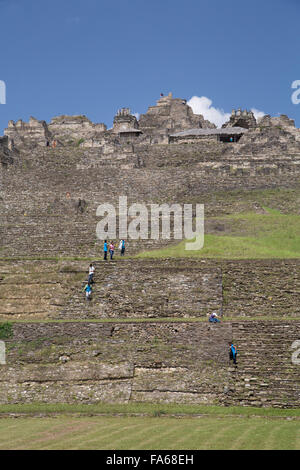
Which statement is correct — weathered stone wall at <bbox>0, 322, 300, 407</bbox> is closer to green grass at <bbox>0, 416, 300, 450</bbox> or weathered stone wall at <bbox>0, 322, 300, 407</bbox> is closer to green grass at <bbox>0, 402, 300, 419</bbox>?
green grass at <bbox>0, 402, 300, 419</bbox>

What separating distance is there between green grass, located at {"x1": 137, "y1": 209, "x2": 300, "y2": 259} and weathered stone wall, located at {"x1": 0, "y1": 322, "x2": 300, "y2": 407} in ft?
20.7

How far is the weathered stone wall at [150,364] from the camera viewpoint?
1384cm

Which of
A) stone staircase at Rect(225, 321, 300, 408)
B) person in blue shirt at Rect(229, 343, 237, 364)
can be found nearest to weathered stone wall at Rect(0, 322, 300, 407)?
stone staircase at Rect(225, 321, 300, 408)

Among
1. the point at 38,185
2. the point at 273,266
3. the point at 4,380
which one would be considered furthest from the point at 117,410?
the point at 38,185

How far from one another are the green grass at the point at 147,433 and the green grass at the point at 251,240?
410 inches

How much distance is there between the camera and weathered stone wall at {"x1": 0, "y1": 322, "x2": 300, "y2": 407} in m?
13.8

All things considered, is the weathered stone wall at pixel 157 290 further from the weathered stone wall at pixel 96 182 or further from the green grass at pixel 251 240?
the weathered stone wall at pixel 96 182

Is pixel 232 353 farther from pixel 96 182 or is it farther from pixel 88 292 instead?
pixel 96 182

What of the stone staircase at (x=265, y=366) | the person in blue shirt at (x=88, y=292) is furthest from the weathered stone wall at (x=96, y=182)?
the stone staircase at (x=265, y=366)

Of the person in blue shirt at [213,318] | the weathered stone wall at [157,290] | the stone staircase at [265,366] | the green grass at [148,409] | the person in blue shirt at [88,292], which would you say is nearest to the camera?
the green grass at [148,409]

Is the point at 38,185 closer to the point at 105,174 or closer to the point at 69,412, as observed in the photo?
the point at 105,174

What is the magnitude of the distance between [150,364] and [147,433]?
189 inches

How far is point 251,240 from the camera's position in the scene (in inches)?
954

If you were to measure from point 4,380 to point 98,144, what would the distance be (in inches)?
1180
